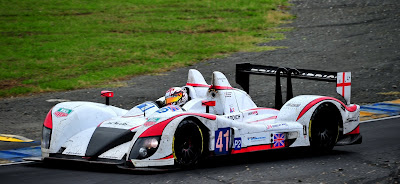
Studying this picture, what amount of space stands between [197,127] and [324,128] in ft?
8.75

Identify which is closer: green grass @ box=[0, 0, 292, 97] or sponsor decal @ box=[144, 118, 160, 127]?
sponsor decal @ box=[144, 118, 160, 127]

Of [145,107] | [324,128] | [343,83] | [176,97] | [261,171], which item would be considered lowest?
[261,171]

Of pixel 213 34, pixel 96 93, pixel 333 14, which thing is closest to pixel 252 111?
pixel 96 93

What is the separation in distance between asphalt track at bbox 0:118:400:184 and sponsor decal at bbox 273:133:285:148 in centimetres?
24

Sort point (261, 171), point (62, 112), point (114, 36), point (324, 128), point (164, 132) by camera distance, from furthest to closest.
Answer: point (114, 36)
point (324, 128)
point (62, 112)
point (261, 171)
point (164, 132)

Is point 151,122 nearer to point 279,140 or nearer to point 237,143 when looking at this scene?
point 237,143

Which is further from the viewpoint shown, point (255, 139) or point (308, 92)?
point (308, 92)

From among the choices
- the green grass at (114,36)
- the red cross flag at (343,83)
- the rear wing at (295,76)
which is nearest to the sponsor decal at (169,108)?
the rear wing at (295,76)

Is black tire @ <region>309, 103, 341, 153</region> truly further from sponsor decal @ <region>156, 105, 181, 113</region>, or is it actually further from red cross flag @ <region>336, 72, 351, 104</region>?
sponsor decal @ <region>156, 105, 181, 113</region>

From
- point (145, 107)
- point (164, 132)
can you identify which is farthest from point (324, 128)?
point (164, 132)

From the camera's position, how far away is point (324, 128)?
1162 centimetres

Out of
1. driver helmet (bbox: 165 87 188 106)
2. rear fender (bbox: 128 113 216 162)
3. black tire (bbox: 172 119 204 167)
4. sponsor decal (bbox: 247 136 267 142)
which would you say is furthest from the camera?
driver helmet (bbox: 165 87 188 106)

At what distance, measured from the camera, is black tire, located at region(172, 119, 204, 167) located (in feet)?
32.0

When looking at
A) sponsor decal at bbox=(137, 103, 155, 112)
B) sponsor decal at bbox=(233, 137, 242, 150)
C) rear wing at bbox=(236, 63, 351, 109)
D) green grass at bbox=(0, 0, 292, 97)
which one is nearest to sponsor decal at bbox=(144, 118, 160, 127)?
sponsor decal at bbox=(137, 103, 155, 112)
